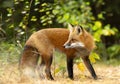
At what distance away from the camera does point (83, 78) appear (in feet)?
28.7

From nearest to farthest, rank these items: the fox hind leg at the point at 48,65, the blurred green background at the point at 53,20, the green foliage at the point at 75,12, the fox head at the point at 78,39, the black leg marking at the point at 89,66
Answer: the fox hind leg at the point at 48,65, the fox head at the point at 78,39, the black leg marking at the point at 89,66, the blurred green background at the point at 53,20, the green foliage at the point at 75,12

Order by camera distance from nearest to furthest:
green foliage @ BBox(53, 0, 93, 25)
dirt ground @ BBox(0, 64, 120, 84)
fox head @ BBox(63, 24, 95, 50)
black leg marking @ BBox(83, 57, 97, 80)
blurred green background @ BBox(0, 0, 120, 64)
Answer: dirt ground @ BBox(0, 64, 120, 84), fox head @ BBox(63, 24, 95, 50), black leg marking @ BBox(83, 57, 97, 80), blurred green background @ BBox(0, 0, 120, 64), green foliage @ BBox(53, 0, 93, 25)

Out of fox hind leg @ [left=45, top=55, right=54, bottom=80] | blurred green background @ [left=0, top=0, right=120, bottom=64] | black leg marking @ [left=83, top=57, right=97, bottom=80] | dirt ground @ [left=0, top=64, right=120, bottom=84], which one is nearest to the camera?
dirt ground @ [left=0, top=64, right=120, bottom=84]

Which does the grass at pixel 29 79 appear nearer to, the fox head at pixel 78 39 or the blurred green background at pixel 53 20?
the blurred green background at pixel 53 20

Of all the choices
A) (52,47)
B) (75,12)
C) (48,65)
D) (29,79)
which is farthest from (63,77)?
(75,12)

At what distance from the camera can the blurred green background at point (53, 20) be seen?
370 inches

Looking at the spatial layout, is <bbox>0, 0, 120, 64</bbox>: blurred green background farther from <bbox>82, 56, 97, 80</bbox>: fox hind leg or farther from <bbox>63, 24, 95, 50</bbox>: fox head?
<bbox>82, 56, 97, 80</bbox>: fox hind leg

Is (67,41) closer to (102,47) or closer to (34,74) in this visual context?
(34,74)

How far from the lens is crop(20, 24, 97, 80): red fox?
333 inches

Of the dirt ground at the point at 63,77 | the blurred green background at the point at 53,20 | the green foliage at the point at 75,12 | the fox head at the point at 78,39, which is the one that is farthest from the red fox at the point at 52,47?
the green foliage at the point at 75,12

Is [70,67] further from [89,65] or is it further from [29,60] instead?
[29,60]

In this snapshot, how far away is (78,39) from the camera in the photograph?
8.75 metres

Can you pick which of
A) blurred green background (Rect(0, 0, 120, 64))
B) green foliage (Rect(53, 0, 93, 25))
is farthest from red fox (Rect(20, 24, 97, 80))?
green foliage (Rect(53, 0, 93, 25))

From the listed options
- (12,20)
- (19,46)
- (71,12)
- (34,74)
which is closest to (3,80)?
(34,74)
